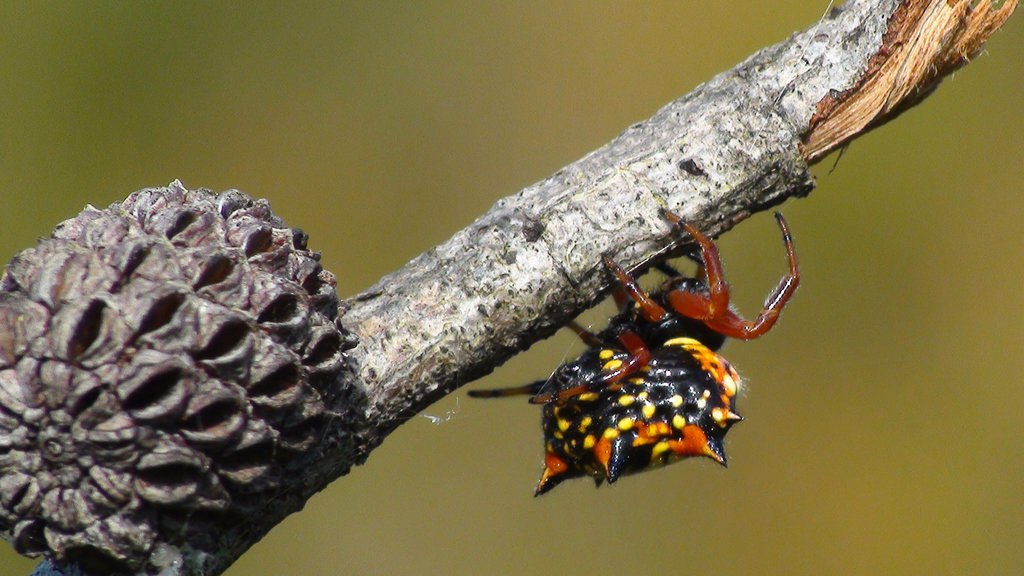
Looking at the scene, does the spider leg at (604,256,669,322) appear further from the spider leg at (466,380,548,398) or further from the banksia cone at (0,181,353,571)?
the banksia cone at (0,181,353,571)

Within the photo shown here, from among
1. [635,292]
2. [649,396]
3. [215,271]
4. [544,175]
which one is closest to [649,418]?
[649,396]

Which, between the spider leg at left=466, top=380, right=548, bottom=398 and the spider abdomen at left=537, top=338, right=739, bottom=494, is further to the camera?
the spider leg at left=466, top=380, right=548, bottom=398

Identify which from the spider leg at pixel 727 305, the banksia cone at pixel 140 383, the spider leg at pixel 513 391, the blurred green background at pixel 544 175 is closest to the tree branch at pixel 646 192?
the banksia cone at pixel 140 383

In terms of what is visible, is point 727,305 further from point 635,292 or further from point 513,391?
point 513,391

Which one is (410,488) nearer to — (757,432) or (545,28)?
(757,432)

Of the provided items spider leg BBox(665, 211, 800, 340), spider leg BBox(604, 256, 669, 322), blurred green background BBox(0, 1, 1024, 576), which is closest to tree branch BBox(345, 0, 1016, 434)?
spider leg BBox(604, 256, 669, 322)

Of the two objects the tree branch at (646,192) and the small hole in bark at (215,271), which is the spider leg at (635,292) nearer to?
the tree branch at (646,192)

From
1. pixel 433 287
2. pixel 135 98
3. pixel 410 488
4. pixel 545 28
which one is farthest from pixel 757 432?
pixel 135 98
